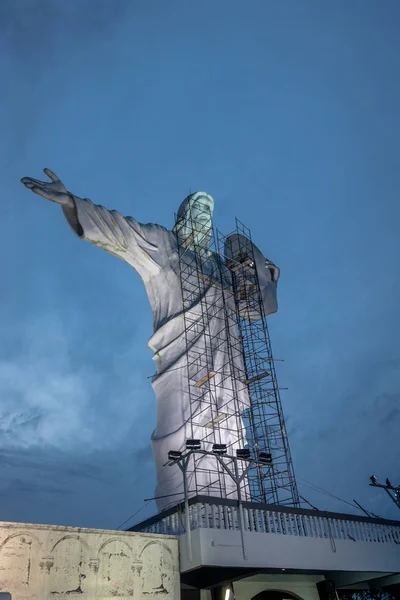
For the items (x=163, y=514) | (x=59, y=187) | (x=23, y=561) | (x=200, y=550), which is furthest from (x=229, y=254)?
(x=23, y=561)

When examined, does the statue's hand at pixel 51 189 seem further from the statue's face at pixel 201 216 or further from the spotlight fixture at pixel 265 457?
the spotlight fixture at pixel 265 457

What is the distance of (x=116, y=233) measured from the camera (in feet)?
47.3

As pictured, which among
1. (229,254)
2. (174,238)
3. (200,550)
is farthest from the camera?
(229,254)

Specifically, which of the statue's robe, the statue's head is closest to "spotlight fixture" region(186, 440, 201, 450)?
the statue's robe

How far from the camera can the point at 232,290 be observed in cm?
1720

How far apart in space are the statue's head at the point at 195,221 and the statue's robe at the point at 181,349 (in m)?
0.65

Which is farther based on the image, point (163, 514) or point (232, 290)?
point (232, 290)

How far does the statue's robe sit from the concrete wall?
296 cm

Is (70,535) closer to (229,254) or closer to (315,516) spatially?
(315,516)

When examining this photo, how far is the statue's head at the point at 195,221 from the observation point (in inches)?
670

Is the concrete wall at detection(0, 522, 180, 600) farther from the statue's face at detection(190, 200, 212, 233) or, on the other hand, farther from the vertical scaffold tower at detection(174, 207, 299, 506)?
the statue's face at detection(190, 200, 212, 233)

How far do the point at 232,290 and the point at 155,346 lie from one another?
10.9 ft

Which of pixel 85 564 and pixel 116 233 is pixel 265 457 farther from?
pixel 116 233

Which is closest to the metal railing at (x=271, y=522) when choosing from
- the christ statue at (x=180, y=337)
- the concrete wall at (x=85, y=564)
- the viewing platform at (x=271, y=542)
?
the viewing platform at (x=271, y=542)
